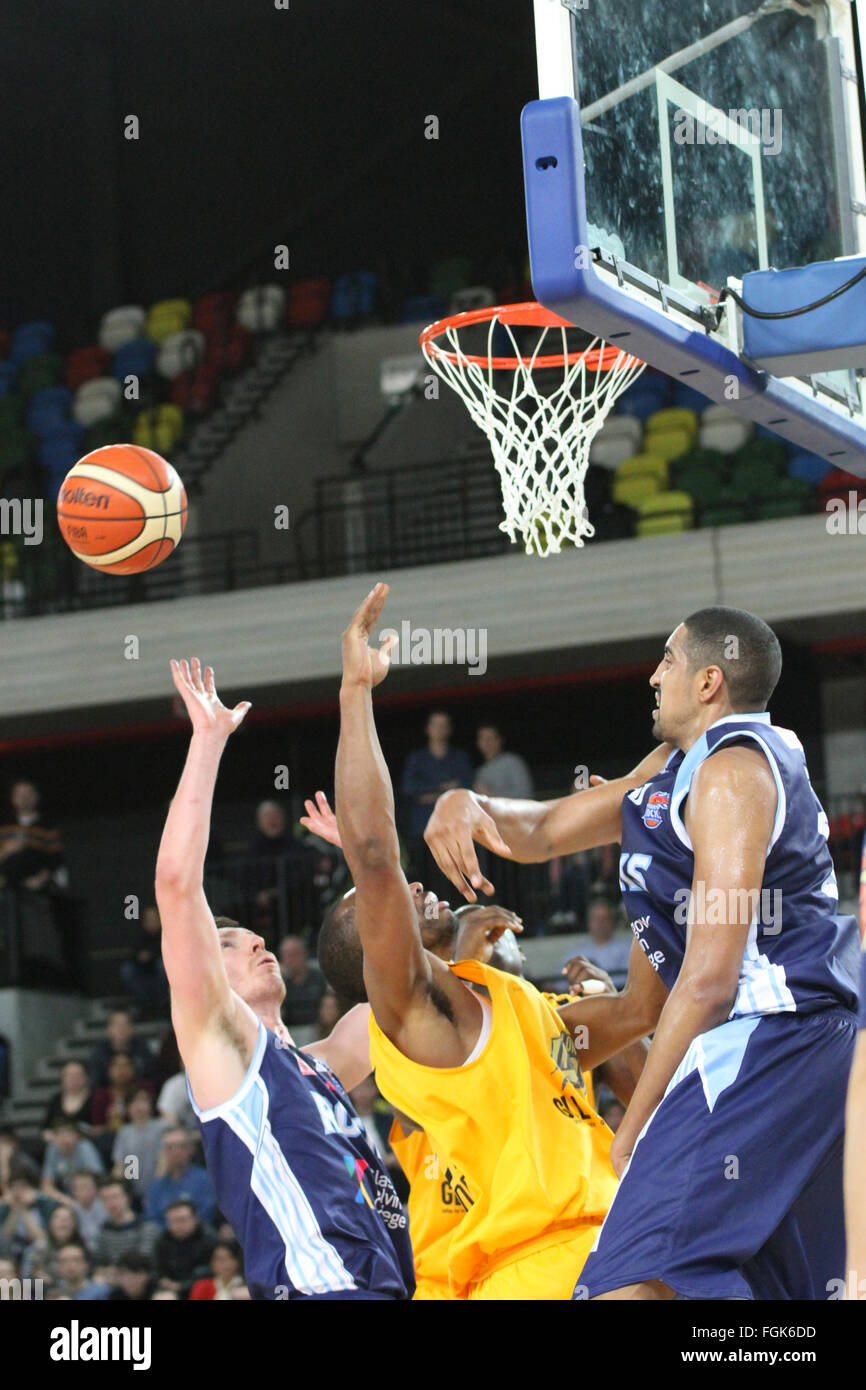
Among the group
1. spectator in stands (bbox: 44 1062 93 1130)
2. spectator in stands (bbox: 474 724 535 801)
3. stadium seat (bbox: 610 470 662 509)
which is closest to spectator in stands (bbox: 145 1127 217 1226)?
spectator in stands (bbox: 44 1062 93 1130)

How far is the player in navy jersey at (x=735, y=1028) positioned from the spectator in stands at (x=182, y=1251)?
6212 mm

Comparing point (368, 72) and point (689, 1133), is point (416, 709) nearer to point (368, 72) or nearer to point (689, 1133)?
point (368, 72)

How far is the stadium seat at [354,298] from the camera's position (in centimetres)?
1518

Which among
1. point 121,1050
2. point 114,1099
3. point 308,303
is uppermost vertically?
point 308,303

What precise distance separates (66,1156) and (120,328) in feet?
26.6

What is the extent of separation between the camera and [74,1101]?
10797 millimetres

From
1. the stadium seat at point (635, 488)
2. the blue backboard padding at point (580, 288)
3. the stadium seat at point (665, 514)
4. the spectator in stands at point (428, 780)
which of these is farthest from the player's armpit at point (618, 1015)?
the stadium seat at point (635, 488)

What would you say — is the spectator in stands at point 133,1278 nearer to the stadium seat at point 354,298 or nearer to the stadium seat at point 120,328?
the stadium seat at point 354,298

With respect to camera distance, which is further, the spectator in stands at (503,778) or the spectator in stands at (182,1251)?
the spectator in stands at (503,778)

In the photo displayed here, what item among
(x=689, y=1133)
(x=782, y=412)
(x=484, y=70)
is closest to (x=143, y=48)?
(x=484, y=70)

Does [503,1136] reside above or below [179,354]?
below

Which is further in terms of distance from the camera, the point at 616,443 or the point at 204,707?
the point at 616,443

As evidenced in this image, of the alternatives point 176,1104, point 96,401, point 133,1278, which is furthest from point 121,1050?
point 96,401

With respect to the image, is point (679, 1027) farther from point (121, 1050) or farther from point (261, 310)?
point (261, 310)
